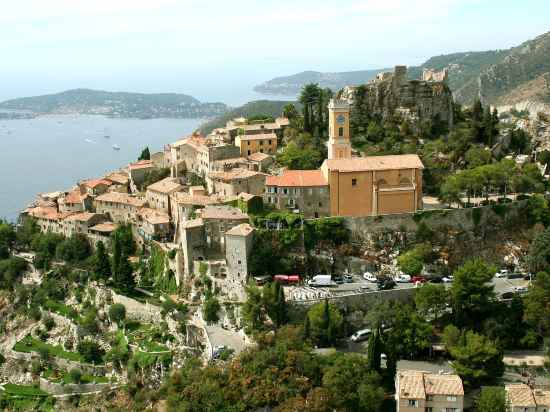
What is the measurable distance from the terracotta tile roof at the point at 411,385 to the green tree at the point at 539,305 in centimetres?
783

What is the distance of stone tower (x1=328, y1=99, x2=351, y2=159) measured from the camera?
47781 millimetres

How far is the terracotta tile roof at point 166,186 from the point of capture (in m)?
48.2

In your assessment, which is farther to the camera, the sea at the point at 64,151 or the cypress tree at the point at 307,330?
the sea at the point at 64,151

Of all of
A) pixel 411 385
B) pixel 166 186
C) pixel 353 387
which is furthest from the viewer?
pixel 166 186

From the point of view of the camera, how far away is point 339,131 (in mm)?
48062

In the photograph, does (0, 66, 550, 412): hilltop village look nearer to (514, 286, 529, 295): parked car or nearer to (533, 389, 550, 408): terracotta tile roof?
(533, 389, 550, 408): terracotta tile roof

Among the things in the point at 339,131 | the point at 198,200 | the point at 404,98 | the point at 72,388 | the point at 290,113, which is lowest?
A: the point at 72,388

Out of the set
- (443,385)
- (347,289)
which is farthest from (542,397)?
(347,289)

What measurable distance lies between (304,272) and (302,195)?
5022mm

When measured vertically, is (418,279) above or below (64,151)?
above

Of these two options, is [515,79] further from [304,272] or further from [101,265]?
[101,265]

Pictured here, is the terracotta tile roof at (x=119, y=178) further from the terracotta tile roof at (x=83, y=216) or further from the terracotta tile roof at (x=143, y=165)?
the terracotta tile roof at (x=83, y=216)

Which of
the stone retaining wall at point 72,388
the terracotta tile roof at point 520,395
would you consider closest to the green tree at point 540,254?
the terracotta tile roof at point 520,395

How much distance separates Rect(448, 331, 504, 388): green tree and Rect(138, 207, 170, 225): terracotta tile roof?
22.1 metres
